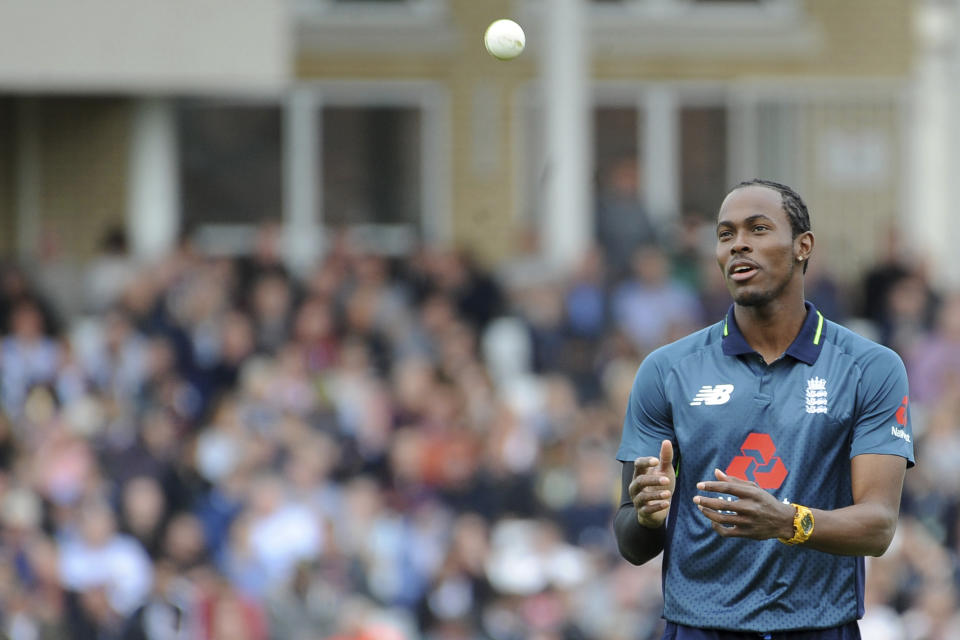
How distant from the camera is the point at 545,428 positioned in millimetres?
13406

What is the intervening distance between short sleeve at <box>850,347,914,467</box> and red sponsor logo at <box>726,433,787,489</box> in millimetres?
204

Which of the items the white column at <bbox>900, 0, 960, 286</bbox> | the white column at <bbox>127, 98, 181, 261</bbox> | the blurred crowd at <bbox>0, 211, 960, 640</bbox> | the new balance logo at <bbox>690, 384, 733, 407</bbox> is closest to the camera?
the new balance logo at <bbox>690, 384, 733, 407</bbox>

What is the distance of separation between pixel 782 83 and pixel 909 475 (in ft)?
20.9

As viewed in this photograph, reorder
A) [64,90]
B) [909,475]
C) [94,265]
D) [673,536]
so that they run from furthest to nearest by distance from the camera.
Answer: [64,90], [94,265], [909,475], [673,536]

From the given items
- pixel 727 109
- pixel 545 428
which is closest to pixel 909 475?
pixel 545 428

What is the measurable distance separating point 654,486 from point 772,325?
0.63 m

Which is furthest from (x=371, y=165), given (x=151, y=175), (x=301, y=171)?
(x=151, y=175)

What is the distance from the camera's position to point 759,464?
4562mm

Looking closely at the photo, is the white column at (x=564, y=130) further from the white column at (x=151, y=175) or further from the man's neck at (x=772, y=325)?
the man's neck at (x=772, y=325)

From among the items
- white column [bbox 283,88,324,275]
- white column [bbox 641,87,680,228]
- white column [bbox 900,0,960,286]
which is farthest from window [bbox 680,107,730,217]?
white column [bbox 283,88,324,275]

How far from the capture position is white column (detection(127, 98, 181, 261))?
16.7 meters

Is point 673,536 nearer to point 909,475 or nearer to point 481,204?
point 909,475

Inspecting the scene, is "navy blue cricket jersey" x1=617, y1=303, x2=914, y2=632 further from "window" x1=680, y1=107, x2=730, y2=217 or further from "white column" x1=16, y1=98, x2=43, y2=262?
"window" x1=680, y1=107, x2=730, y2=217

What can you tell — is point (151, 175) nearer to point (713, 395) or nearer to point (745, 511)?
point (713, 395)
